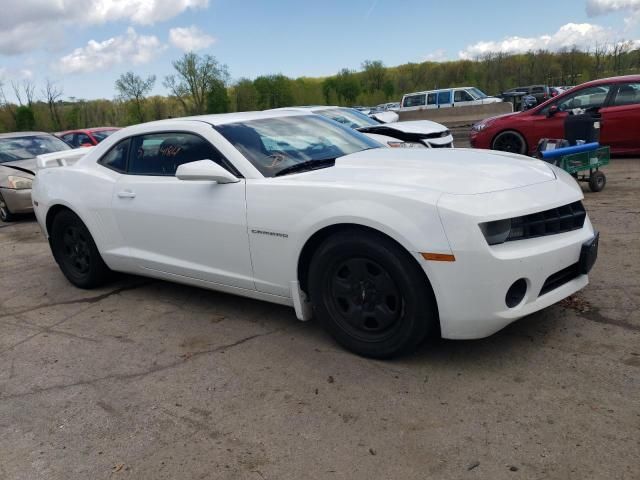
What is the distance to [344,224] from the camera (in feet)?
10.3

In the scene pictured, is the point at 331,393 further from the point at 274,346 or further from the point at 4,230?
the point at 4,230

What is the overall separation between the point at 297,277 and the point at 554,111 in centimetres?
815

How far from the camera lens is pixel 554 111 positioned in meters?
9.85

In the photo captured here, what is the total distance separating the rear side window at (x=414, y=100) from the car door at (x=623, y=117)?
16.9m

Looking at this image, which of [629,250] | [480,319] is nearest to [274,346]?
[480,319]

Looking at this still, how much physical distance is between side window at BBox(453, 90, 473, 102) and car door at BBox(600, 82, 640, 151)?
15.6m

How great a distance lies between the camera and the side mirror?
3521 millimetres

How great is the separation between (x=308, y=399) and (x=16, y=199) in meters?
8.22

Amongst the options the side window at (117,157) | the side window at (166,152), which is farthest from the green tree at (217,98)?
the side window at (166,152)

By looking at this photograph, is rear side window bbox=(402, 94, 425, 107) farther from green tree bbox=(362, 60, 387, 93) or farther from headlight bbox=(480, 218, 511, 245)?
green tree bbox=(362, 60, 387, 93)

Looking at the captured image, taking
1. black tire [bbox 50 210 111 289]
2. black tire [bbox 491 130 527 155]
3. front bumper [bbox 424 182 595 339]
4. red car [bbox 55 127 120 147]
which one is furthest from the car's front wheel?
front bumper [bbox 424 182 595 339]

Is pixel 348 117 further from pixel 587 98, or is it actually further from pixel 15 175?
pixel 15 175

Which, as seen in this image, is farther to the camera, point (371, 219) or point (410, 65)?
point (410, 65)

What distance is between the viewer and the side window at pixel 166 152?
3.92 metres
